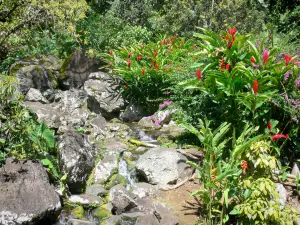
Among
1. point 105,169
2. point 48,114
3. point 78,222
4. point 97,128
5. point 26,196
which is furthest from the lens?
point 97,128

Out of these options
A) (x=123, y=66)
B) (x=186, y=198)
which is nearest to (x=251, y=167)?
(x=186, y=198)

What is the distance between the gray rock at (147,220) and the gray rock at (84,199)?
0.94 metres

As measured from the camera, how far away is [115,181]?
21.1ft

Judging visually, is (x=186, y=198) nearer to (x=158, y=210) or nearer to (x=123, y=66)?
(x=158, y=210)

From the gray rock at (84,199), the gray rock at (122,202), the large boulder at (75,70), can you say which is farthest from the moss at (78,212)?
the large boulder at (75,70)

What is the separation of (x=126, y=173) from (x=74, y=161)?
3.75 feet

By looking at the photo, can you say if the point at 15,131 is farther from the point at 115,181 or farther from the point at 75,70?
the point at 75,70

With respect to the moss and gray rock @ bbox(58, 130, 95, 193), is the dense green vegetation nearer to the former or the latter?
gray rock @ bbox(58, 130, 95, 193)

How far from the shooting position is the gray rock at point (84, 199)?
5.81 metres

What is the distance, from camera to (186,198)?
233 inches

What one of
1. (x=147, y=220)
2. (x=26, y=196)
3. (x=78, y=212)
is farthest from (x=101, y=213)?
(x=26, y=196)

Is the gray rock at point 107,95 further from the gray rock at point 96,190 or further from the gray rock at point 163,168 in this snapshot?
the gray rock at point 96,190

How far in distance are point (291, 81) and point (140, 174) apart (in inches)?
122

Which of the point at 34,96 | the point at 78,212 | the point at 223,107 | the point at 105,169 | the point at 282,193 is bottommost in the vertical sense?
the point at 78,212
